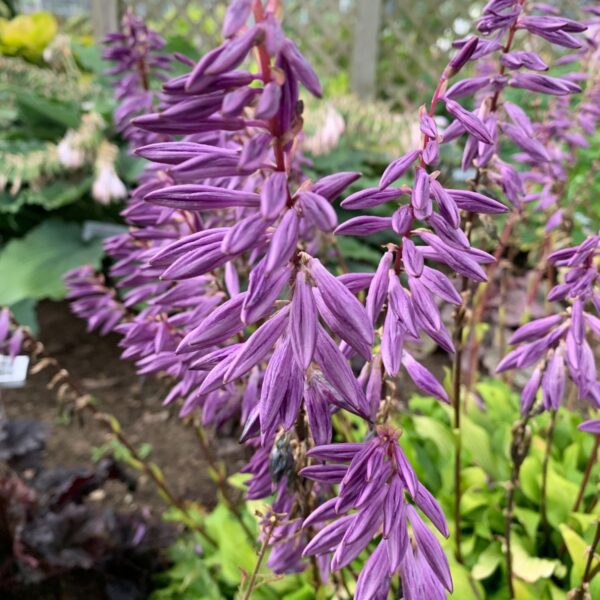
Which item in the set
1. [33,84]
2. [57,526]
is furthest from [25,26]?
[57,526]

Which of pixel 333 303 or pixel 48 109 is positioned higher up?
pixel 333 303

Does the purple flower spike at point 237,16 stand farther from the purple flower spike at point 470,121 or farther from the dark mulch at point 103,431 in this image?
the dark mulch at point 103,431

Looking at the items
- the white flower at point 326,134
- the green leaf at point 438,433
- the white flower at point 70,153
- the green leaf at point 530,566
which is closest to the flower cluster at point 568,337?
the green leaf at point 530,566

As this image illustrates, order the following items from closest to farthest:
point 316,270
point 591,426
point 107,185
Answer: point 316,270 < point 591,426 < point 107,185

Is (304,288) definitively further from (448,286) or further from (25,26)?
(25,26)

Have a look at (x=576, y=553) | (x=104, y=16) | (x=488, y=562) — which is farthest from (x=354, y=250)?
(x=104, y=16)

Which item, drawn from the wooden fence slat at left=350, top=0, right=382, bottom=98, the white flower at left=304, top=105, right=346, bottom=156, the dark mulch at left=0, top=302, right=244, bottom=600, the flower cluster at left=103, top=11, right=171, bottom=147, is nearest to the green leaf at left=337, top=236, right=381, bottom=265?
the white flower at left=304, top=105, right=346, bottom=156

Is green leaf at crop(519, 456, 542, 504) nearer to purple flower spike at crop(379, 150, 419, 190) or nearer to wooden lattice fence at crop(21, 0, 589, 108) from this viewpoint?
purple flower spike at crop(379, 150, 419, 190)

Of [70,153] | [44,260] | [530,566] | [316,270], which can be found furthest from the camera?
[44,260]

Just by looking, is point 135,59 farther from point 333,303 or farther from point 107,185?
point 107,185
